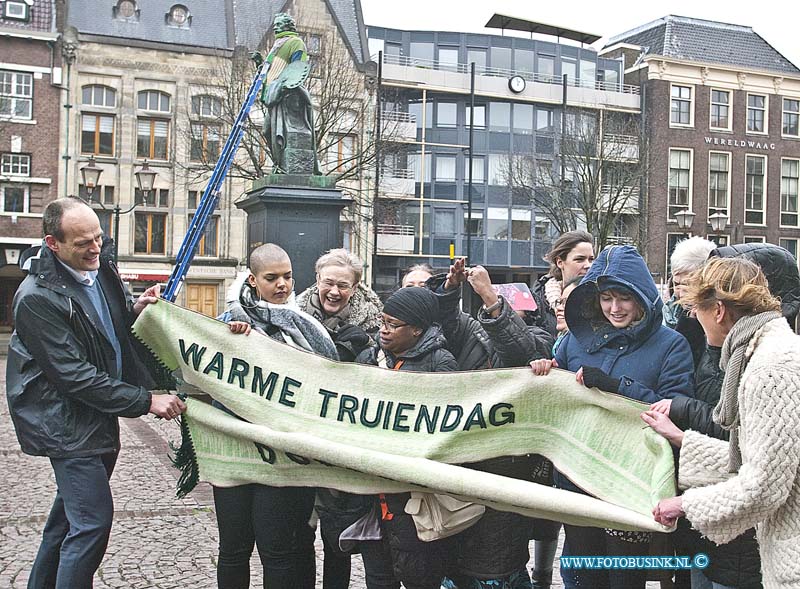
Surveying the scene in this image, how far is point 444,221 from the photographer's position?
1702 inches

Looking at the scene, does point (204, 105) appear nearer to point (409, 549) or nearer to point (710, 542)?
point (409, 549)

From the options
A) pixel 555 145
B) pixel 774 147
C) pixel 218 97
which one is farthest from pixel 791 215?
pixel 218 97

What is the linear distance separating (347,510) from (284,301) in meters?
1.13

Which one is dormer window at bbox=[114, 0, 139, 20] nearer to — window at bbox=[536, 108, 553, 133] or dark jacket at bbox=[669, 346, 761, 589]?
window at bbox=[536, 108, 553, 133]

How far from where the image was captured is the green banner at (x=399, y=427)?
12.4 feet

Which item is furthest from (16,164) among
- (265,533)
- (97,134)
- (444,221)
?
(265,533)

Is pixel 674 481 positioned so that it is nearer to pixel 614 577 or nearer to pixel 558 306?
pixel 614 577

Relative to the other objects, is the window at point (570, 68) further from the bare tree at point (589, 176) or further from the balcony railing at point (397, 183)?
the balcony railing at point (397, 183)

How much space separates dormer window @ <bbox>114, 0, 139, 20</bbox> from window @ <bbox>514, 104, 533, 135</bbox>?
1847 centimetres

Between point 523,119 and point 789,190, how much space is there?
1498 centimetres

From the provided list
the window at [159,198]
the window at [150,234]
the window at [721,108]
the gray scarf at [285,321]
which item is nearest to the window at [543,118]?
the window at [721,108]

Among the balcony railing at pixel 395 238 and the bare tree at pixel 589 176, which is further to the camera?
the balcony railing at pixel 395 238

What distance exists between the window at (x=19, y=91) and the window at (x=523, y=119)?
22.4 metres

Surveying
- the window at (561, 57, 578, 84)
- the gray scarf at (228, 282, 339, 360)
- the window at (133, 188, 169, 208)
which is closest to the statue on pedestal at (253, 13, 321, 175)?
the gray scarf at (228, 282, 339, 360)
